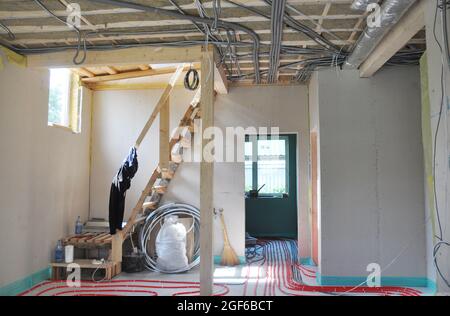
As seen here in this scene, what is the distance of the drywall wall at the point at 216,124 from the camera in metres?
5.95

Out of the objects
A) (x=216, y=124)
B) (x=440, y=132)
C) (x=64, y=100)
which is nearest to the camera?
(x=440, y=132)

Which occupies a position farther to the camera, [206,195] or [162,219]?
[162,219]

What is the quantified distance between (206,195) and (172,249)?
1695 millimetres

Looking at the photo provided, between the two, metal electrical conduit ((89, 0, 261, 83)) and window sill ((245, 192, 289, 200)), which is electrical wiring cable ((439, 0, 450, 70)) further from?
window sill ((245, 192, 289, 200))

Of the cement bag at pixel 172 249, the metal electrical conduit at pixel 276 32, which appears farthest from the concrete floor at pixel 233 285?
the metal electrical conduit at pixel 276 32

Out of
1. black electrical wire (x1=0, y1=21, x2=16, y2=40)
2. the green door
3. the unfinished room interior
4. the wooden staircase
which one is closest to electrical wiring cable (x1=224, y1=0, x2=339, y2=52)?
the unfinished room interior

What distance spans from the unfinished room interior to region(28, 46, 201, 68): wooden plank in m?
0.02

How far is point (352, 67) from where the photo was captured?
15.4 ft

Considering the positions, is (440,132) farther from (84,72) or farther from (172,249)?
(84,72)

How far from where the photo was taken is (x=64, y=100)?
553 cm

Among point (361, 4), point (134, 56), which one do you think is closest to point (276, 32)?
point (361, 4)

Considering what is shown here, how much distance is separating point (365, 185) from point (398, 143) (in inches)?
28.2

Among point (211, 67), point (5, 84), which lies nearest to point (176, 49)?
point (211, 67)

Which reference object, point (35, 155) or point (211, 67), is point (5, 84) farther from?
point (211, 67)
